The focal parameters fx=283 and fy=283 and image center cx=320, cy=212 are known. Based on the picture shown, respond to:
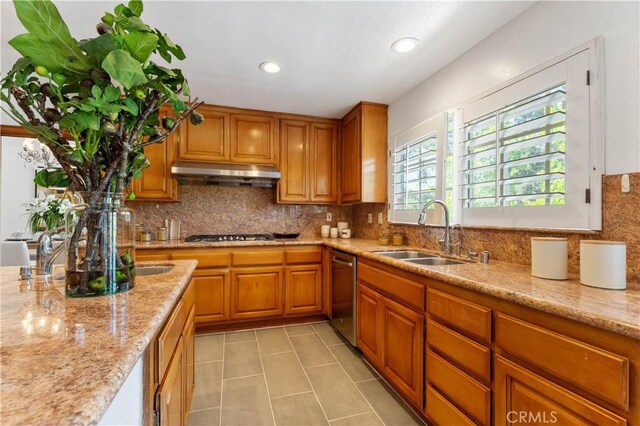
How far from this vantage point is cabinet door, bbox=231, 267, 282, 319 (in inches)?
116

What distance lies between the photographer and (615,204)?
129 centimetres

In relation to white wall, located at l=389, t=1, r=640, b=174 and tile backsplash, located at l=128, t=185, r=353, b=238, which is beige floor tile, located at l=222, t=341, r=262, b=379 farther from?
white wall, located at l=389, t=1, r=640, b=174

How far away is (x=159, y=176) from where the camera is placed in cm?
311

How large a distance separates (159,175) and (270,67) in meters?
1.74

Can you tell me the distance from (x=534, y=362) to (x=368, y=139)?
8.23ft

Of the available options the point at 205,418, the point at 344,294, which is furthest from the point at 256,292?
the point at 205,418

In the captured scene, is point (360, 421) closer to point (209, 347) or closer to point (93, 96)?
point (209, 347)

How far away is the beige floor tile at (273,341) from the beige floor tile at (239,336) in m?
0.07

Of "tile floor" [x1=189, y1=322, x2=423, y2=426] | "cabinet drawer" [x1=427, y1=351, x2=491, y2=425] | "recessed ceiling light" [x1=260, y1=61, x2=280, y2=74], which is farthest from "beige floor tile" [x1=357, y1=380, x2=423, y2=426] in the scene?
"recessed ceiling light" [x1=260, y1=61, x2=280, y2=74]

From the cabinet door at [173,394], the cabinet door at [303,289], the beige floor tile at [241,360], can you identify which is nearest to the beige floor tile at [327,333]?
the cabinet door at [303,289]

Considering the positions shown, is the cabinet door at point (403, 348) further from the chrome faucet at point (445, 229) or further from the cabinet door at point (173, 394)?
the cabinet door at point (173, 394)

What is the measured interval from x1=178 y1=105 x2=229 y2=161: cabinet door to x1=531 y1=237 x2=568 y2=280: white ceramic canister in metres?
2.99

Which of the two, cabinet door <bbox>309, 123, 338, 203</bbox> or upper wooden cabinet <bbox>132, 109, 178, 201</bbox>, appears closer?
upper wooden cabinet <bbox>132, 109, 178, 201</bbox>

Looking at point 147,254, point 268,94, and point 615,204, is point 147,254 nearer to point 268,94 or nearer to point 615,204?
point 268,94
